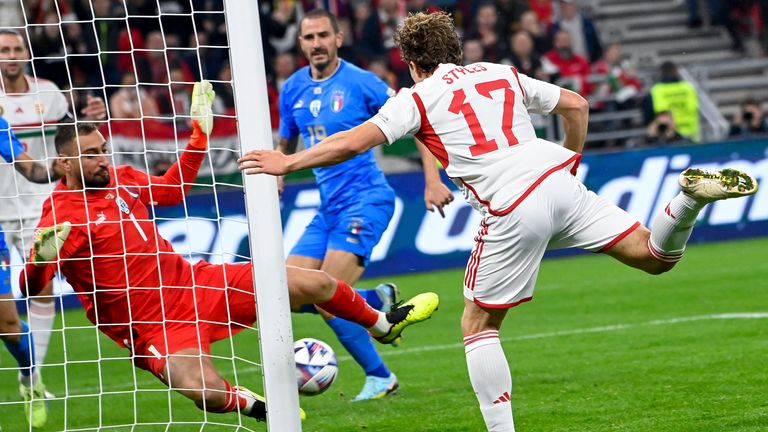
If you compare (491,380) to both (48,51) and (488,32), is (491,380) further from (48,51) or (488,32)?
(488,32)

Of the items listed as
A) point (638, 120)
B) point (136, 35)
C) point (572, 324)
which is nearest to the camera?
point (572, 324)

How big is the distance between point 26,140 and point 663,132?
32.1 feet

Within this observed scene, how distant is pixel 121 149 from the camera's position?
14.3 meters

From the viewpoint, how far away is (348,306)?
6188 millimetres

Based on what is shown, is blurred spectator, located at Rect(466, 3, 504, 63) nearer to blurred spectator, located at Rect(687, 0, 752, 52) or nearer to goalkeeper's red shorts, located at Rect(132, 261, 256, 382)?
blurred spectator, located at Rect(687, 0, 752, 52)

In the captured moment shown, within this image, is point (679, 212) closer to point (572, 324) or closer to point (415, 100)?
point (415, 100)

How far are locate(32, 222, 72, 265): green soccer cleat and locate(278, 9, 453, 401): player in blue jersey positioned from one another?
2.24 metres

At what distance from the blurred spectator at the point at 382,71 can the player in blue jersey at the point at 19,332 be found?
29.1 feet

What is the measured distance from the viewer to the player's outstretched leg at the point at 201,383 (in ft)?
19.6

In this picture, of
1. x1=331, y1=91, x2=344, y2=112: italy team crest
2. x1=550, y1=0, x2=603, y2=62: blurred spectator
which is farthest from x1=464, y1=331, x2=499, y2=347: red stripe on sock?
x1=550, y1=0, x2=603, y2=62: blurred spectator

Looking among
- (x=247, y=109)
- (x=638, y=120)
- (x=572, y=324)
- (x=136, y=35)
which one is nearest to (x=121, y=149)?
(x=136, y=35)

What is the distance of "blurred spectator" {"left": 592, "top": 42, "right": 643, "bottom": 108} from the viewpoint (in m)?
18.1

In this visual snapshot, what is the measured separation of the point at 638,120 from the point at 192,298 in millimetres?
12913

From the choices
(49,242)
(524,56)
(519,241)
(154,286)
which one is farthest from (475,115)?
(524,56)
